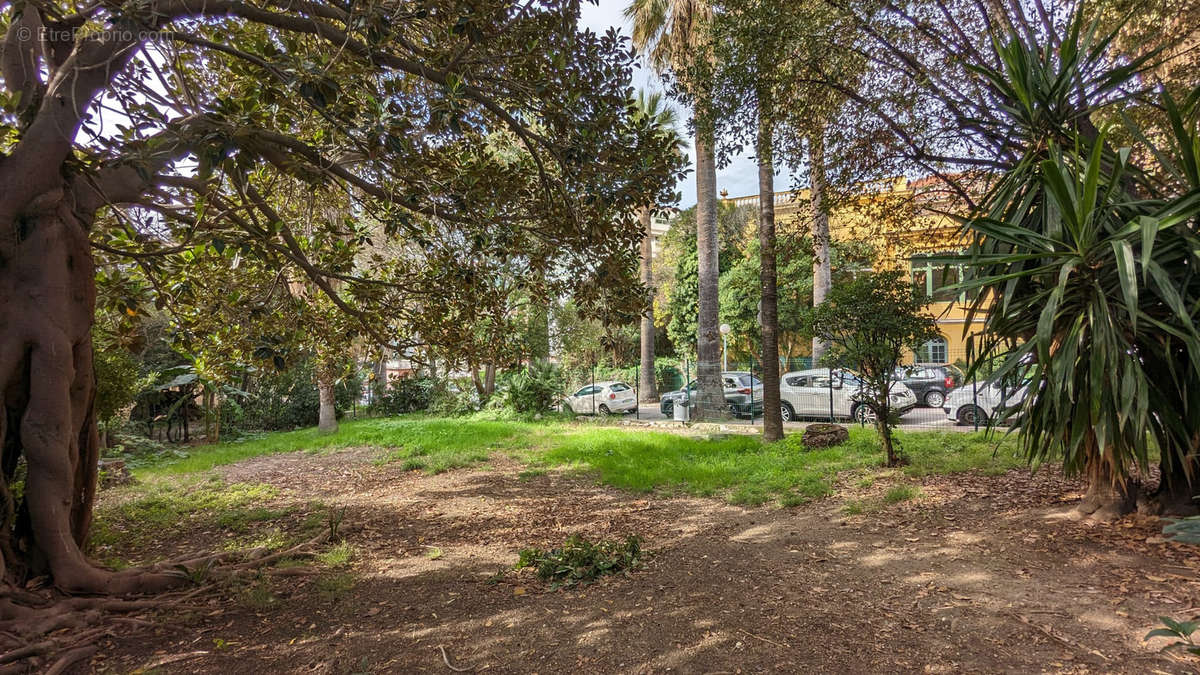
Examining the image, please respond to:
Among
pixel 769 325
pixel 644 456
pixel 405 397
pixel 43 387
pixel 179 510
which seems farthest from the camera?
pixel 405 397

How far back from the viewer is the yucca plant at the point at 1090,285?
390 centimetres

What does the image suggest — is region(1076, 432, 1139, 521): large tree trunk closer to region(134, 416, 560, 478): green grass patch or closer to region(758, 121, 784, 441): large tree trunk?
region(758, 121, 784, 441): large tree trunk

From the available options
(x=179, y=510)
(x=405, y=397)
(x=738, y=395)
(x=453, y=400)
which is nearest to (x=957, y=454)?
(x=738, y=395)

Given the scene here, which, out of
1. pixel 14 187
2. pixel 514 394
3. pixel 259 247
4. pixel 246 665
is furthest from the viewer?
pixel 514 394

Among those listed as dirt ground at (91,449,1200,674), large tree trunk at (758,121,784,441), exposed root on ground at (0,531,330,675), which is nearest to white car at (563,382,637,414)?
large tree trunk at (758,121,784,441)

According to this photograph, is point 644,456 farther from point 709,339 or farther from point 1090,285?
point 1090,285

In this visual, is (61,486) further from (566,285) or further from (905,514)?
(905,514)

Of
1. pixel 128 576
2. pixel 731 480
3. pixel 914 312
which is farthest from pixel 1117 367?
pixel 128 576

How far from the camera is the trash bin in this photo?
15273 millimetres

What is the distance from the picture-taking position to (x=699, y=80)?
748 cm

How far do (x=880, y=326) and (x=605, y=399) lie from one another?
11.7m

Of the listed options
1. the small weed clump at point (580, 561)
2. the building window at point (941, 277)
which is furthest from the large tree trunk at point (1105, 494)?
the small weed clump at point (580, 561)

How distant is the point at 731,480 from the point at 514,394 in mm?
10148

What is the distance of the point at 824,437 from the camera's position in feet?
31.6
